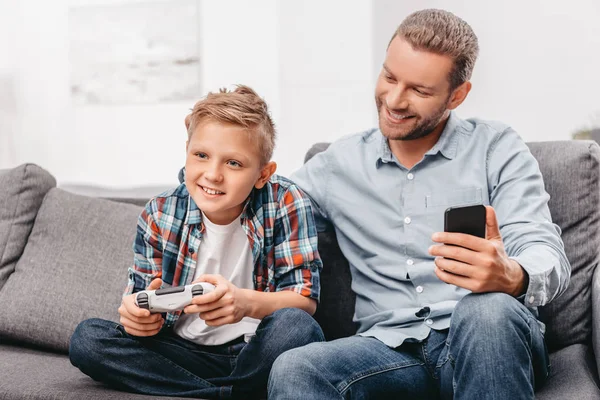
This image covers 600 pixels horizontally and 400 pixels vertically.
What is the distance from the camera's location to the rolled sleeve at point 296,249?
1622mm

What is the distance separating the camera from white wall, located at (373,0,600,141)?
3.02m

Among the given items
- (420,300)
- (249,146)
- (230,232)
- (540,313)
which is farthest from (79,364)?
(540,313)

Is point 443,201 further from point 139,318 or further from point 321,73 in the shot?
point 321,73

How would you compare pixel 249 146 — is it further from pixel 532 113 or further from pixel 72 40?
pixel 72 40

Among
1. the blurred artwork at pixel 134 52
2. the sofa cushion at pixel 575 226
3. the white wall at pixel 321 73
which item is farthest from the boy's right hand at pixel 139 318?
the blurred artwork at pixel 134 52

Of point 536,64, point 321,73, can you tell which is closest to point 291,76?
point 321,73

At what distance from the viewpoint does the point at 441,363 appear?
145cm

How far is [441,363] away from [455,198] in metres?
0.40

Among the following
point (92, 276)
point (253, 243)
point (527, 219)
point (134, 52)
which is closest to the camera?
point (527, 219)

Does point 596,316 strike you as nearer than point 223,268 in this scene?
Yes

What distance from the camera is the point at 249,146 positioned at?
155cm

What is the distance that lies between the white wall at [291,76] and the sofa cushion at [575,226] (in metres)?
1.42

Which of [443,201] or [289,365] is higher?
[443,201]

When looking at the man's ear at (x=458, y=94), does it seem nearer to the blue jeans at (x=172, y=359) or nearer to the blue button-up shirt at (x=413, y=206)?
the blue button-up shirt at (x=413, y=206)
